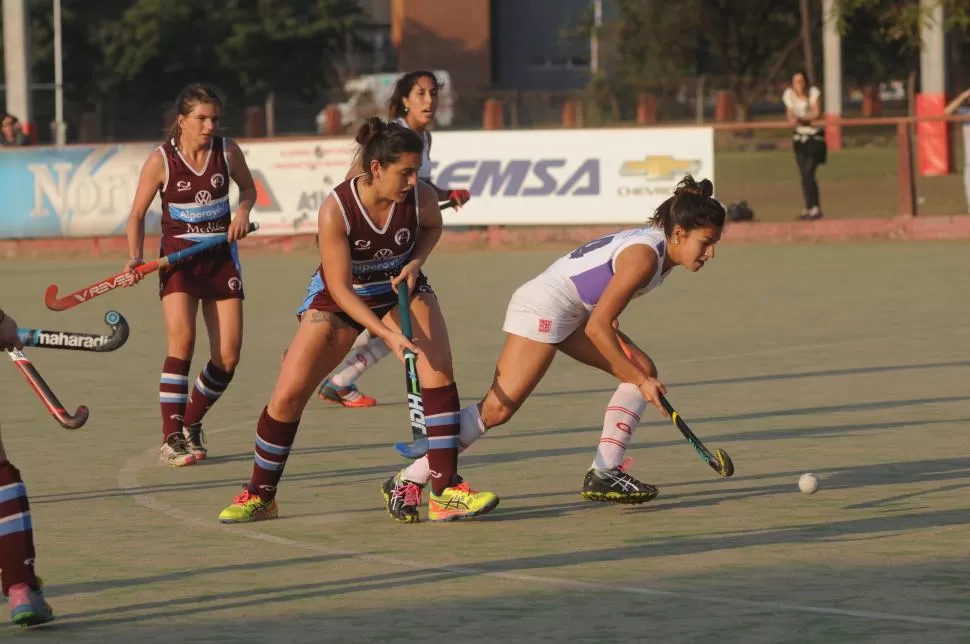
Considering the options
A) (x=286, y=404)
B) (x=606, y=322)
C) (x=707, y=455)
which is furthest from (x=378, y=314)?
(x=707, y=455)

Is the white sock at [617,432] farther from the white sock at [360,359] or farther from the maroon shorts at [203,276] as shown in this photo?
the white sock at [360,359]

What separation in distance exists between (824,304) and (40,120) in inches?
1761

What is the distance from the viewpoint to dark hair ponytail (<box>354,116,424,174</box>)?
7.43 m

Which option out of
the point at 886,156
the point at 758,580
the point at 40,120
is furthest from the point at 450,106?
the point at 758,580

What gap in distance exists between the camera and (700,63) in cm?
6612

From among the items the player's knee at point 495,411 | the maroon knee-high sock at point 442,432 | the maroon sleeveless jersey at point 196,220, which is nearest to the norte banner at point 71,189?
the maroon sleeveless jersey at point 196,220

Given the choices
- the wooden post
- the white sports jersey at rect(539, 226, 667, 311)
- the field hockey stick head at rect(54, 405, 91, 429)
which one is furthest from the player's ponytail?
the wooden post

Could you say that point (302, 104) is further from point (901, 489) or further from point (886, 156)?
point (901, 489)

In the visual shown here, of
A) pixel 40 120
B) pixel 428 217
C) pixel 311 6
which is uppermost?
pixel 311 6

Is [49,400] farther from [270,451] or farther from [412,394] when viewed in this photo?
[412,394]

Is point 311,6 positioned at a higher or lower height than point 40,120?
higher

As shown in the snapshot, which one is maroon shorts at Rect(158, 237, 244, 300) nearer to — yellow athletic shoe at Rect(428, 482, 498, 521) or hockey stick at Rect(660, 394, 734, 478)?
yellow athletic shoe at Rect(428, 482, 498, 521)

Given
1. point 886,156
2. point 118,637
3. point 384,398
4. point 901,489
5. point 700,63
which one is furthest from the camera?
point 700,63

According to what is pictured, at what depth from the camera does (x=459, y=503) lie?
7.79m
